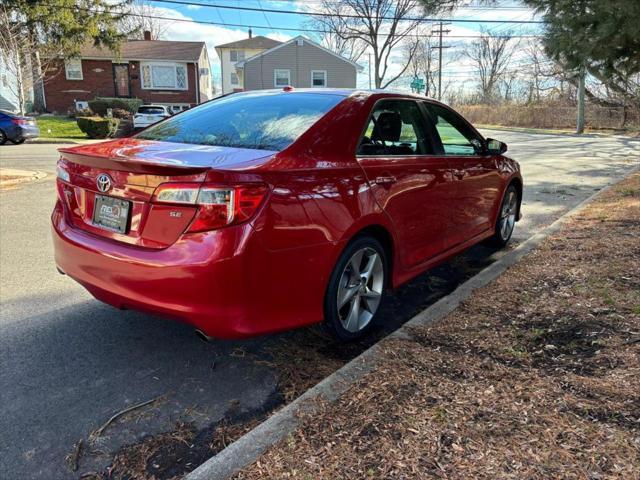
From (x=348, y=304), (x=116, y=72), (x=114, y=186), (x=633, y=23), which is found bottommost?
(x=348, y=304)

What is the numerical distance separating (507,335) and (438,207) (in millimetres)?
1207

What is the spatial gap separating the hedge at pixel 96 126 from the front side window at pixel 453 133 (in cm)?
2154

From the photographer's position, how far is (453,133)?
4.72 m

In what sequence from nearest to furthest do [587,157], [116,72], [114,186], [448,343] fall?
[114,186], [448,343], [587,157], [116,72]

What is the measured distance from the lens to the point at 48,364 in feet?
10.8

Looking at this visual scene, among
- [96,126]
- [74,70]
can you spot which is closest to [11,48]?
[96,126]

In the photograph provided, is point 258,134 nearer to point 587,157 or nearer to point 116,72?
point 587,157

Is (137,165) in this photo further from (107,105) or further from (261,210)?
(107,105)

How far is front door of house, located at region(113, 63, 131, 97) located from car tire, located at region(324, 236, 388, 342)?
3883 centimetres

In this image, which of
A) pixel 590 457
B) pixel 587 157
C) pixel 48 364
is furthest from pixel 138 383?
pixel 587 157

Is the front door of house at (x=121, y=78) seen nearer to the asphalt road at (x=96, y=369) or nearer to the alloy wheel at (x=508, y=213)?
the asphalt road at (x=96, y=369)

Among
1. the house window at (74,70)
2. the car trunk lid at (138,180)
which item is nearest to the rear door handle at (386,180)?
the car trunk lid at (138,180)

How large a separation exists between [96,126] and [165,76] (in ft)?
54.8

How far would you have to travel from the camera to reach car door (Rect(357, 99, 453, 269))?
354 centimetres
